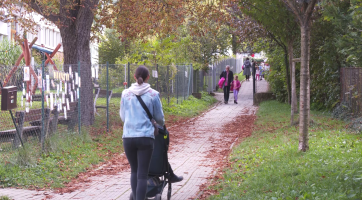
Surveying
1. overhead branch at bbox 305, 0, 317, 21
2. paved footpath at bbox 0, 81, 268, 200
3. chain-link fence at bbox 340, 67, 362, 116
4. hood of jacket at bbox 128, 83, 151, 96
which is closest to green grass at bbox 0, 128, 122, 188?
paved footpath at bbox 0, 81, 268, 200

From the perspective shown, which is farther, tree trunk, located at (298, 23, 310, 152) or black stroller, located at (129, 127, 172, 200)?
tree trunk, located at (298, 23, 310, 152)

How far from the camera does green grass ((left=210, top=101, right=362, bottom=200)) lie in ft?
20.1

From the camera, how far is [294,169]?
7504mm

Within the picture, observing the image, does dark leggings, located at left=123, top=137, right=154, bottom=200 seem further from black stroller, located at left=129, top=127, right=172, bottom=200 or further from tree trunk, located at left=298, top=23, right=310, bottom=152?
tree trunk, located at left=298, top=23, right=310, bottom=152

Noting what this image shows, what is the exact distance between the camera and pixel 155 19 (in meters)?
16.4

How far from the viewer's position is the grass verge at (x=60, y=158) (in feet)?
→ 27.1

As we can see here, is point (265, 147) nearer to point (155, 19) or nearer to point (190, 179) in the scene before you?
point (190, 179)

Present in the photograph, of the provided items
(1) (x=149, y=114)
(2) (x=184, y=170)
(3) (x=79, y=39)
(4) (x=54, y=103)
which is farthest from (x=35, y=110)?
(1) (x=149, y=114)

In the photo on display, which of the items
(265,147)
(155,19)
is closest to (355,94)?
(265,147)

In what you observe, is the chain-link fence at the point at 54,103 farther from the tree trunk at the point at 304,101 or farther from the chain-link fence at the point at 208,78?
the chain-link fence at the point at 208,78

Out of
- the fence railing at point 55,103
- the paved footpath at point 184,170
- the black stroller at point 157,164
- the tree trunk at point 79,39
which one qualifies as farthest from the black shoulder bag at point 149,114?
the tree trunk at point 79,39

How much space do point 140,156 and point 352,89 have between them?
37.8 feet

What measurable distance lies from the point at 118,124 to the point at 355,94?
750cm

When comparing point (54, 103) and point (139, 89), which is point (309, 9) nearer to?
point (139, 89)
